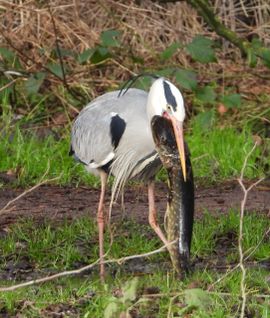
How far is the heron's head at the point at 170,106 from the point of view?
19.3 ft

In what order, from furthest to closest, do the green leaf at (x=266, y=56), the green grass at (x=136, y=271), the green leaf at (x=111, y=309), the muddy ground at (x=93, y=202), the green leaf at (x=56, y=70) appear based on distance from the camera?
the green leaf at (x=56, y=70) → the green leaf at (x=266, y=56) → the muddy ground at (x=93, y=202) → the green grass at (x=136, y=271) → the green leaf at (x=111, y=309)

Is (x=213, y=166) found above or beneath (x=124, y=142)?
beneath

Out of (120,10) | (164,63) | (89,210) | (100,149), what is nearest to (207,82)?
(164,63)

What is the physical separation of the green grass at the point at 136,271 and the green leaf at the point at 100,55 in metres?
2.53

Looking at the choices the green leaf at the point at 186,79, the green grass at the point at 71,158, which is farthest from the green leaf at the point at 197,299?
the green leaf at the point at 186,79

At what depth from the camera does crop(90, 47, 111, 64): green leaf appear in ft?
31.8

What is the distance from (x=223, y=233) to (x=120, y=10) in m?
4.24

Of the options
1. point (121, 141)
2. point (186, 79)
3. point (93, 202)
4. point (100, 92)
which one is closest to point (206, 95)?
point (186, 79)

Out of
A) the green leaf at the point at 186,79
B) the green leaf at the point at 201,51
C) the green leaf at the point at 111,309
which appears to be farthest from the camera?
the green leaf at the point at 201,51

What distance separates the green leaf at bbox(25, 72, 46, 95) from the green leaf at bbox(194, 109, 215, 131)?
136 cm

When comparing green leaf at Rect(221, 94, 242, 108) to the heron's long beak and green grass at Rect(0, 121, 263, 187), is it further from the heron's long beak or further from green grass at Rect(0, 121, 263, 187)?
the heron's long beak

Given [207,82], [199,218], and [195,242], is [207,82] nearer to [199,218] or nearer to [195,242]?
[199,218]

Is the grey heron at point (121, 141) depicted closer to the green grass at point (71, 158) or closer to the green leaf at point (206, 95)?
the green grass at point (71, 158)

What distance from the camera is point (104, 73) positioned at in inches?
418
